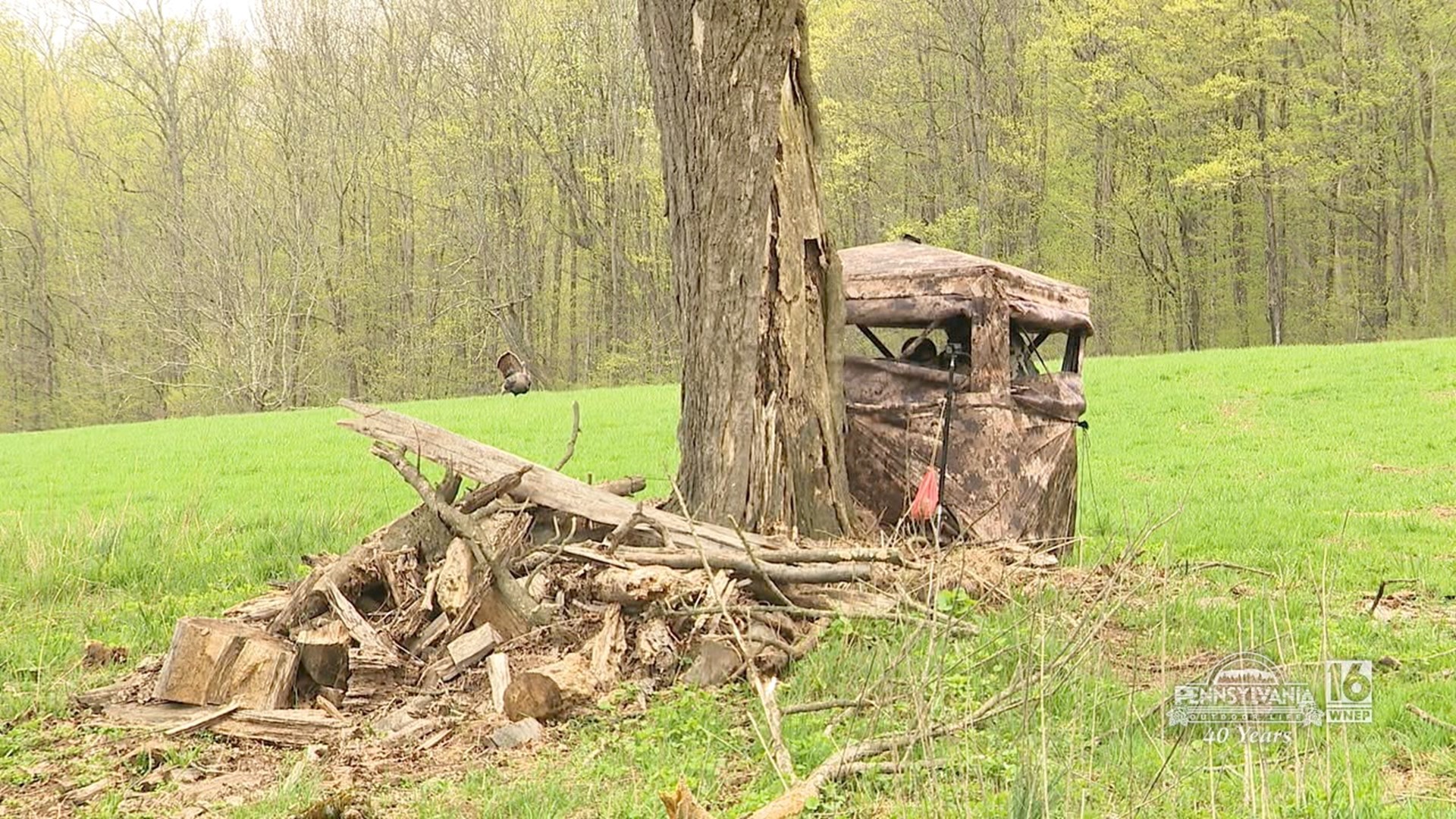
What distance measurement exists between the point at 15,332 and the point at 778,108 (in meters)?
43.5

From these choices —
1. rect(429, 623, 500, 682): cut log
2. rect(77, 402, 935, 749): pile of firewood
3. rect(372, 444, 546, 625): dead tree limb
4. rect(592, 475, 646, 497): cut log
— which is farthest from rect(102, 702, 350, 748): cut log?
rect(592, 475, 646, 497): cut log

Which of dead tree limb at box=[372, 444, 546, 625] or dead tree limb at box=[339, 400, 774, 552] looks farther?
dead tree limb at box=[339, 400, 774, 552]

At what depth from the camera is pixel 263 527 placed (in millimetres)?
8344

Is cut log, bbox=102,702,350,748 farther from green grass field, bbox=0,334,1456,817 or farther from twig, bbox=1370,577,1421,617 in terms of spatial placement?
twig, bbox=1370,577,1421,617

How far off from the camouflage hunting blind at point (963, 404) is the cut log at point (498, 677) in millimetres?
2563

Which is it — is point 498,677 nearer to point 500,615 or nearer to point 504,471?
point 500,615

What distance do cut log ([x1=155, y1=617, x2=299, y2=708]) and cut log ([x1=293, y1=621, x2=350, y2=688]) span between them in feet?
0.20

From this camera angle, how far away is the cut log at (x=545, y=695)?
372 centimetres

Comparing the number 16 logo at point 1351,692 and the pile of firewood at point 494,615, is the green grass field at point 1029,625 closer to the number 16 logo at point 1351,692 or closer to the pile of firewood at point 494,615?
the number 16 logo at point 1351,692

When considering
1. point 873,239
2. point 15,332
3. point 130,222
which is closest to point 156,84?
point 130,222

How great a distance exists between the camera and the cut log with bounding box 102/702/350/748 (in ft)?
12.2

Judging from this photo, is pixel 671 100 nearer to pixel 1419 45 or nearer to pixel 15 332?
pixel 1419 45

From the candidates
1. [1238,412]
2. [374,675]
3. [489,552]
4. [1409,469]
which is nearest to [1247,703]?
[489,552]

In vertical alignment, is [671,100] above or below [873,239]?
below
